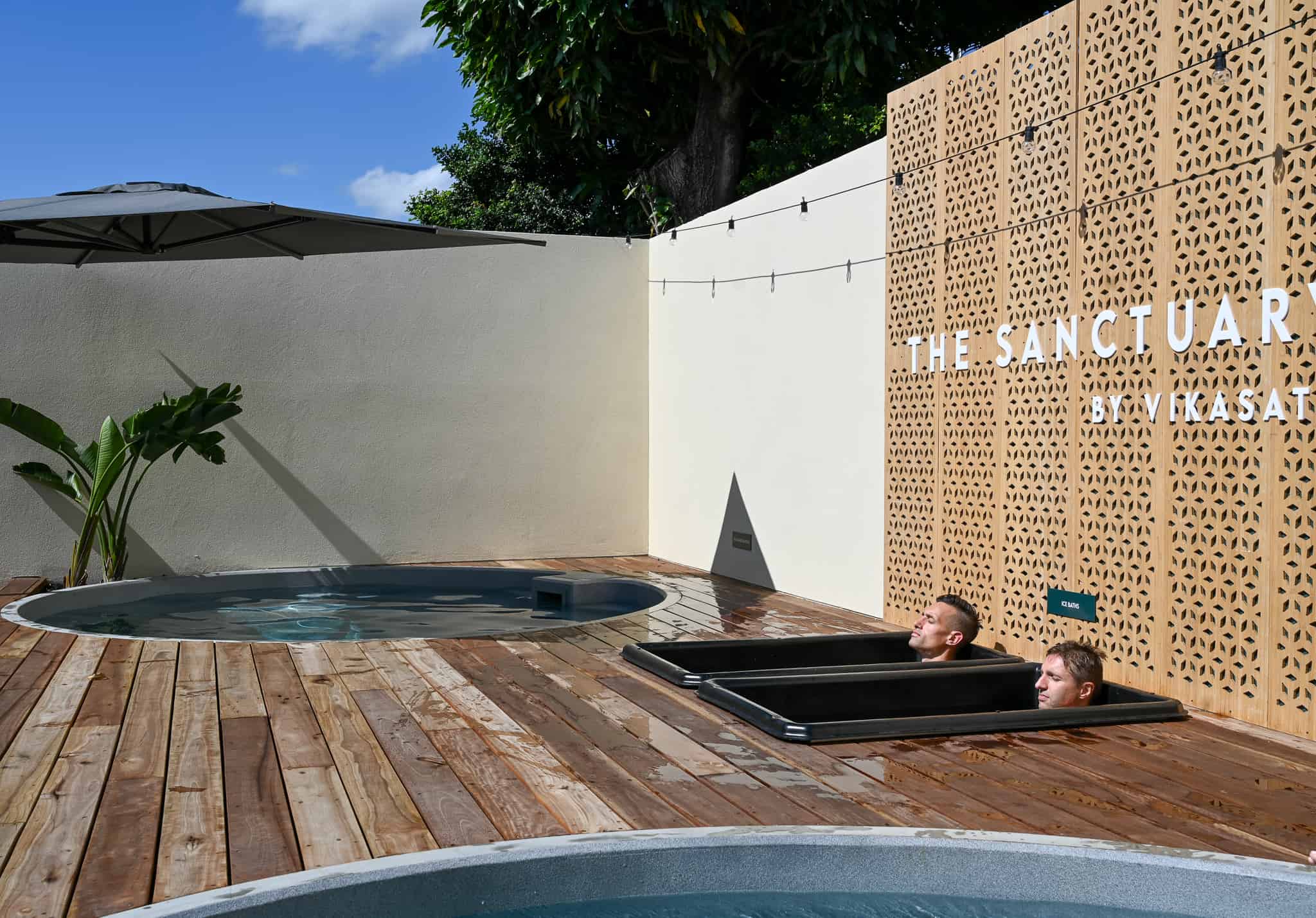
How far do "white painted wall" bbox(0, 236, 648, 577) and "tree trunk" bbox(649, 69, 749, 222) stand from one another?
5.63m

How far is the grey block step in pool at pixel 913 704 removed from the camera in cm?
423

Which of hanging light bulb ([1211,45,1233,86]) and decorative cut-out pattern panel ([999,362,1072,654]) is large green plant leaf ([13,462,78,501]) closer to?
decorative cut-out pattern panel ([999,362,1072,654])

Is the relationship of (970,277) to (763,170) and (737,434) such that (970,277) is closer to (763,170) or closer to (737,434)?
(737,434)

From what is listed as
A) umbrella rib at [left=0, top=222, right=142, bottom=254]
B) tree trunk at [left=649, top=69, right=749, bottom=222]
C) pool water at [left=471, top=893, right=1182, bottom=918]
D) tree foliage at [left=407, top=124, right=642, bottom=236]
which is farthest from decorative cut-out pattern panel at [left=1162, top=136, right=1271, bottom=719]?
tree foliage at [left=407, top=124, right=642, bottom=236]

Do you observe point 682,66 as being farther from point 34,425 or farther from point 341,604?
point 34,425

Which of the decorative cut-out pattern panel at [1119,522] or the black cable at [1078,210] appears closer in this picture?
the black cable at [1078,210]

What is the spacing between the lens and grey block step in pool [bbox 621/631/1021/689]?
567 centimetres

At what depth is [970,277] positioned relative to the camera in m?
6.12

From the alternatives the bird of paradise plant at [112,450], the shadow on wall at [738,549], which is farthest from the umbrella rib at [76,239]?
the shadow on wall at [738,549]

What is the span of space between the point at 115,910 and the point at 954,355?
187 inches

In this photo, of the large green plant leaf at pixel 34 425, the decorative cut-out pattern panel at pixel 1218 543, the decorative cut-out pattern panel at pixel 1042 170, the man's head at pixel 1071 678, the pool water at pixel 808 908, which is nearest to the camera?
the pool water at pixel 808 908

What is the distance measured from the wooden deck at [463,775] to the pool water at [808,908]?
271 mm

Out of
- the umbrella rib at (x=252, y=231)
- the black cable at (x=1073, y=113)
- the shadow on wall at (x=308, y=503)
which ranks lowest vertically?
the shadow on wall at (x=308, y=503)

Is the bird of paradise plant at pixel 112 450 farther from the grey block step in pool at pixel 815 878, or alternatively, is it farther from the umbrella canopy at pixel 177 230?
the grey block step in pool at pixel 815 878
